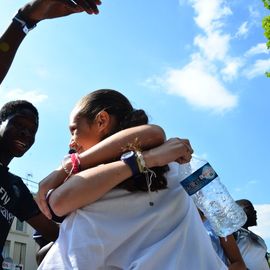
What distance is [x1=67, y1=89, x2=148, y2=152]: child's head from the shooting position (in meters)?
1.78

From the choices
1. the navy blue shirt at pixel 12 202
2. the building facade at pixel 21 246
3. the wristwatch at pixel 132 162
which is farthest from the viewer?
the building facade at pixel 21 246

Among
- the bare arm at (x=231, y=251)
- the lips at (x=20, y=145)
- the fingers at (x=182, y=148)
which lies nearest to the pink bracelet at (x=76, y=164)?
the fingers at (x=182, y=148)

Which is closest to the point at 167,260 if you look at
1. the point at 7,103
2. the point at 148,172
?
the point at 148,172

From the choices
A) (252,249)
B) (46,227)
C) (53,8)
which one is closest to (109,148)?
(53,8)

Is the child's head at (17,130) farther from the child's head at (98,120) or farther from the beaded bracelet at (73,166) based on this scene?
the beaded bracelet at (73,166)

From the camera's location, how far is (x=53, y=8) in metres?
1.97

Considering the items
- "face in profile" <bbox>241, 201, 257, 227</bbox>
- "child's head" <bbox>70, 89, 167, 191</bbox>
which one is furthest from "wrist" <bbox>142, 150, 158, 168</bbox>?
"face in profile" <bbox>241, 201, 257, 227</bbox>

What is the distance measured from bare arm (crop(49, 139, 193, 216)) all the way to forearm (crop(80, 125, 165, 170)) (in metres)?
0.05

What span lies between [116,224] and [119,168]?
0.65ft

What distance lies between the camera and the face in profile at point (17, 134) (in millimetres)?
3090

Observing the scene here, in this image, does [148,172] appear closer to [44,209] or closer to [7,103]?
[44,209]

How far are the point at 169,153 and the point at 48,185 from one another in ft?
1.58

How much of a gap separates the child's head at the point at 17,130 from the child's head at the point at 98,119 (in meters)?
1.36

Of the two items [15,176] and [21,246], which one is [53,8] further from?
[21,246]
